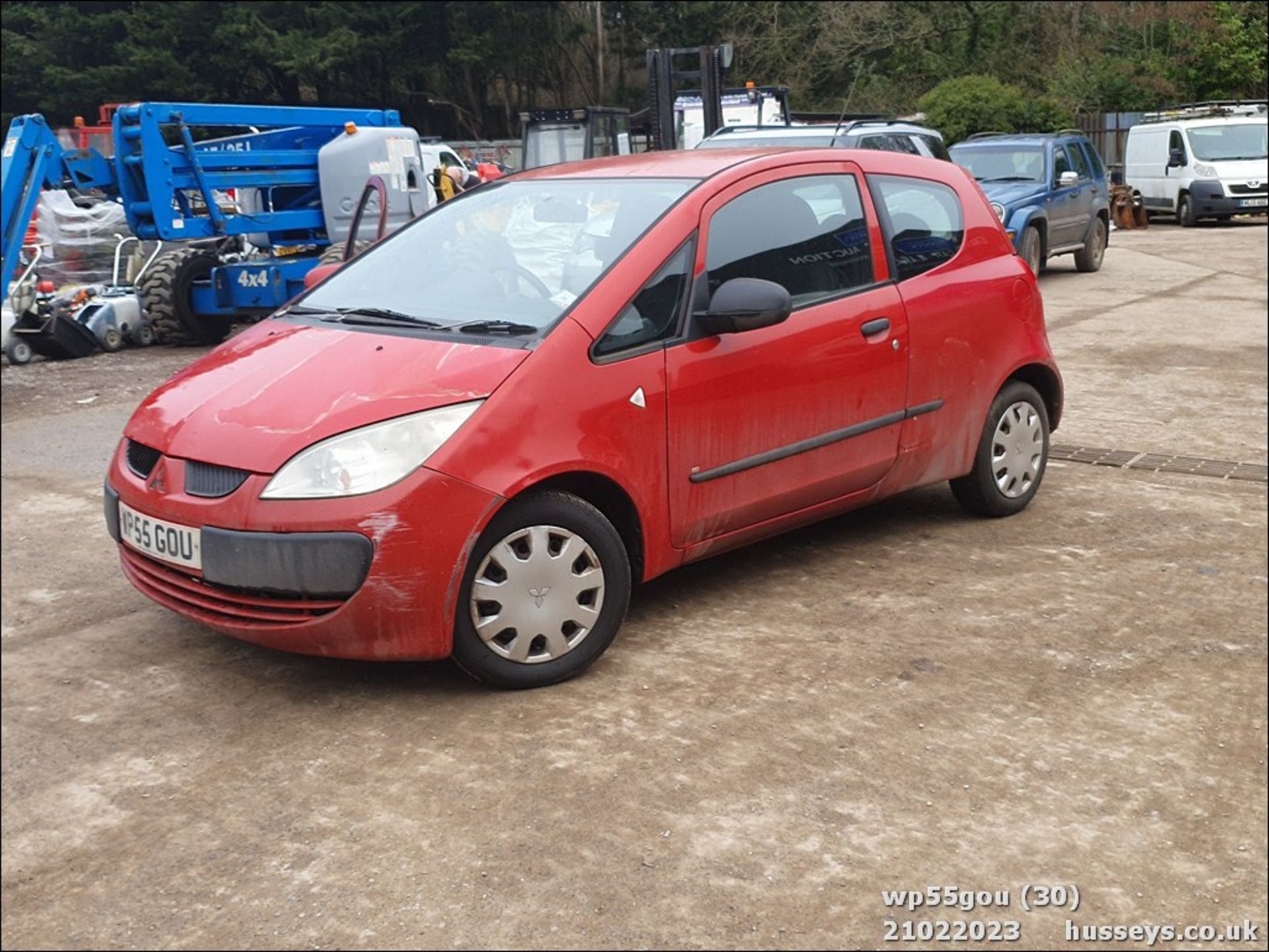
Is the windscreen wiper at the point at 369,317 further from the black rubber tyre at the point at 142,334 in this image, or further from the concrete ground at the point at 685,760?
the black rubber tyre at the point at 142,334

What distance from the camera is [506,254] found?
4.80 metres

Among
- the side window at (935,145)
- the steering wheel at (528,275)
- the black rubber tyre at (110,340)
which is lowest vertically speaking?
the black rubber tyre at (110,340)

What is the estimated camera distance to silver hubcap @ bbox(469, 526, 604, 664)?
160 inches

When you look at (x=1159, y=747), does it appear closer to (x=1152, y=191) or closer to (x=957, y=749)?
(x=957, y=749)

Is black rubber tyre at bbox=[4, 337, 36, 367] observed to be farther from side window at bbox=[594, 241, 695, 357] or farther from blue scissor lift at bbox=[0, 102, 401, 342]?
side window at bbox=[594, 241, 695, 357]

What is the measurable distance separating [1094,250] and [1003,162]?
5.50 ft

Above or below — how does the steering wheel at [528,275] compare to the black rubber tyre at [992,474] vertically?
above

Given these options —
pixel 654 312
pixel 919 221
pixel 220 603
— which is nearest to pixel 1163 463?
pixel 919 221

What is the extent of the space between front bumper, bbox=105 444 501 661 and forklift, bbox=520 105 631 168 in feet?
52.7

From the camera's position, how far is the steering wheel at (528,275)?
4.53 m

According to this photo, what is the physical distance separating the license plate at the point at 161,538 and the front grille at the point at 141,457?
0.39ft

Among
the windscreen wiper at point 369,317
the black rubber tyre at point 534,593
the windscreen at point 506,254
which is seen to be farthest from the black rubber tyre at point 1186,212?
the black rubber tyre at point 534,593

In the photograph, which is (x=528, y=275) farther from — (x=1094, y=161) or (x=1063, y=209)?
(x=1094, y=161)

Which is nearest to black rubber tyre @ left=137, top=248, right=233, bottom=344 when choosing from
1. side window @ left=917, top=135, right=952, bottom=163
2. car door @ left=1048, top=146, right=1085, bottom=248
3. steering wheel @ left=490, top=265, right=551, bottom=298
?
side window @ left=917, top=135, right=952, bottom=163
